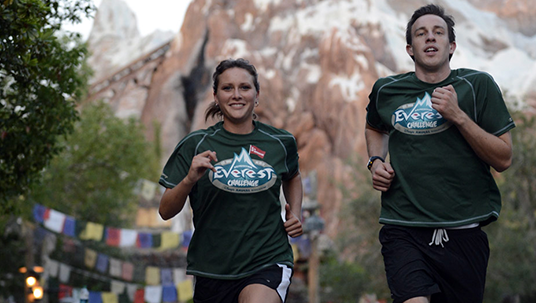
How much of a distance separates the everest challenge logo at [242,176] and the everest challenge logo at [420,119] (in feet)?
2.59

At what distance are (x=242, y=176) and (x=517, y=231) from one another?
18.6 meters

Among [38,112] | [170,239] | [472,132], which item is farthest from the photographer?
[170,239]

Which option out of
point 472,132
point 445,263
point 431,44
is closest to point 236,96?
point 431,44

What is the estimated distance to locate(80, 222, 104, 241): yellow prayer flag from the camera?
1956 cm

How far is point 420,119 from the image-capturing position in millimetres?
3506

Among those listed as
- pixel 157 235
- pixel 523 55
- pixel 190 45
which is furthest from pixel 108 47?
pixel 157 235

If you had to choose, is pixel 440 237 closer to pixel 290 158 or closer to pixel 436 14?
pixel 290 158

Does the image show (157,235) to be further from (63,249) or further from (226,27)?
(226,27)

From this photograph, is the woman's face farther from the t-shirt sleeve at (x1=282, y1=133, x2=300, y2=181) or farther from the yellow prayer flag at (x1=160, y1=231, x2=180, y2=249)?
the yellow prayer flag at (x1=160, y1=231, x2=180, y2=249)

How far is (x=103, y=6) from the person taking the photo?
270 ft

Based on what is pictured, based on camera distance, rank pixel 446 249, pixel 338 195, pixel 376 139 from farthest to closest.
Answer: pixel 338 195 → pixel 376 139 → pixel 446 249

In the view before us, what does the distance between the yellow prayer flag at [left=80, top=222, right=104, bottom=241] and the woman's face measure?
16.4 m

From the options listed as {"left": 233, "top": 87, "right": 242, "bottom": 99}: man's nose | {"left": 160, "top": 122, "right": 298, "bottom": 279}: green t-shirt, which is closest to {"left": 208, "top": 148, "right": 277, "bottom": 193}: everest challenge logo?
{"left": 160, "top": 122, "right": 298, "bottom": 279}: green t-shirt

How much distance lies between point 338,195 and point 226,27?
1430 centimetres
